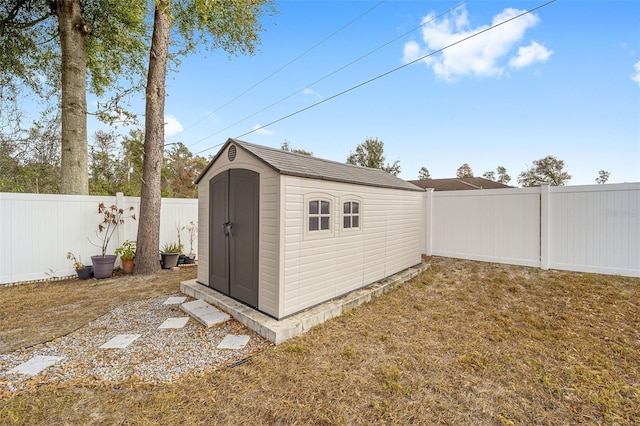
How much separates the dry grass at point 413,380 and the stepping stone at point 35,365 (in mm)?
475

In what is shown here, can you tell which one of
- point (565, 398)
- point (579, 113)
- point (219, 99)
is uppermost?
point (219, 99)

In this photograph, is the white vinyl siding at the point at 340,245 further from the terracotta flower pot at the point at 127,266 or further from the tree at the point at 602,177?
the tree at the point at 602,177

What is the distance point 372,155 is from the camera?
2272 cm

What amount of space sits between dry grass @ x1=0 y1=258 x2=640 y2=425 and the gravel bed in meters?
0.18

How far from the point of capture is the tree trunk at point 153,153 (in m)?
6.06

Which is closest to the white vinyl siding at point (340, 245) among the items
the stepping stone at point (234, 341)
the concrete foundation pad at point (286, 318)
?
the concrete foundation pad at point (286, 318)

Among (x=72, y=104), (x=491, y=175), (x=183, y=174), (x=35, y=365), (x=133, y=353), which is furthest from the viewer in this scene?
(x=491, y=175)

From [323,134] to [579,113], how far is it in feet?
28.2

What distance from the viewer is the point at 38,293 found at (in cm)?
461

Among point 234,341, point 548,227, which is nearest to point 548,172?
point 548,227

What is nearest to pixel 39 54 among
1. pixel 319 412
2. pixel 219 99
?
pixel 219 99

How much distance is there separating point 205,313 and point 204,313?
0.04ft

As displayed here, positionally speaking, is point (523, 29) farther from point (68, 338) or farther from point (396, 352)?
point (68, 338)

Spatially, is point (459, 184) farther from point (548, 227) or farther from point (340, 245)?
point (340, 245)
